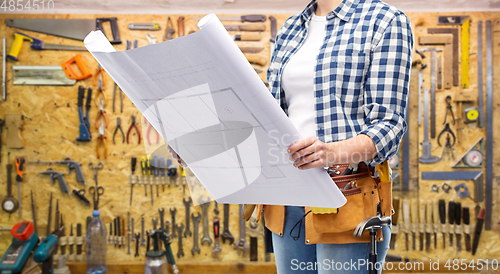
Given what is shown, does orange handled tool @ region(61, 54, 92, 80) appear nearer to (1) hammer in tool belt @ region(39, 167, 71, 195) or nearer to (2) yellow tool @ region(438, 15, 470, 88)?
(1) hammer in tool belt @ region(39, 167, 71, 195)

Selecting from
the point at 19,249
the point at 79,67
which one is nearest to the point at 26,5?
the point at 79,67

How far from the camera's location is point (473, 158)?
254 cm

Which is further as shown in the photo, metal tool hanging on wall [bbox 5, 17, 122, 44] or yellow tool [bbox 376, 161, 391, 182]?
metal tool hanging on wall [bbox 5, 17, 122, 44]

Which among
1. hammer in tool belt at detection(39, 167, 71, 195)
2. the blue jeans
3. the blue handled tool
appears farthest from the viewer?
hammer in tool belt at detection(39, 167, 71, 195)

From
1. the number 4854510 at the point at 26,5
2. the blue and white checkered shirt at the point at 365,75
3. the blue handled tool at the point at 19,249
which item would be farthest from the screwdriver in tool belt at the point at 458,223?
the number 4854510 at the point at 26,5

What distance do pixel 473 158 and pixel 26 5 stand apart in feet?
12.1

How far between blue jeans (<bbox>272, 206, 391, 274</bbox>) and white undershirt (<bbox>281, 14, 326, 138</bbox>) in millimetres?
199

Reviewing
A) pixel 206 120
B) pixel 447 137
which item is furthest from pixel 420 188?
pixel 206 120

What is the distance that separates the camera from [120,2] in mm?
2586

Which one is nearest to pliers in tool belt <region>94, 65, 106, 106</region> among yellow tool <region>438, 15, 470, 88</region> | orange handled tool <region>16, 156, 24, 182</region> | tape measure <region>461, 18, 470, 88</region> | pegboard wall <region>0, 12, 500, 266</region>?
pegboard wall <region>0, 12, 500, 266</region>

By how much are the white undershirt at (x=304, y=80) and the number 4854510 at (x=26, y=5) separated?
2.61m

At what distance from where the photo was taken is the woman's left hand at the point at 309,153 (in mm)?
521

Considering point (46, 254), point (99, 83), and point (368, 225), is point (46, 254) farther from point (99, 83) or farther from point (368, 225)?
point (368, 225)

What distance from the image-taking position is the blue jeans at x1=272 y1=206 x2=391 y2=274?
0.68 metres
